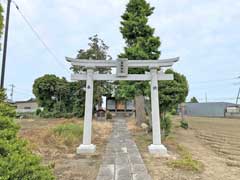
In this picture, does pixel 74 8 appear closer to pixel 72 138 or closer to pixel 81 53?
pixel 72 138

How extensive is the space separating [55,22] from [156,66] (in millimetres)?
5762

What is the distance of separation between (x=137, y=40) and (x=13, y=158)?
8.81 metres

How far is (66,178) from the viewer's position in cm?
406

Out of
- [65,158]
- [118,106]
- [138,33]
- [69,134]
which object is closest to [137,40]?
[138,33]

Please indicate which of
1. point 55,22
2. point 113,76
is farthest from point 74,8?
point 113,76

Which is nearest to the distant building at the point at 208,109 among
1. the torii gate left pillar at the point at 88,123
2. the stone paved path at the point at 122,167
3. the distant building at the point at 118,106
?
the distant building at the point at 118,106

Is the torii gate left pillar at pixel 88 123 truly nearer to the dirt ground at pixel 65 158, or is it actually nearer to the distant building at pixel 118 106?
the dirt ground at pixel 65 158

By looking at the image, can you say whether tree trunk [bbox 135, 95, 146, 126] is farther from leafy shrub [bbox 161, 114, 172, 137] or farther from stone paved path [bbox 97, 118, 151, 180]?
stone paved path [bbox 97, 118, 151, 180]

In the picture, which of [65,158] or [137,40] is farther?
[137,40]

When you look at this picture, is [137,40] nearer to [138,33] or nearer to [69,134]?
[138,33]

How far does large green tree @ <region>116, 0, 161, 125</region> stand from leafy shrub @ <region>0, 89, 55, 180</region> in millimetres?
7018

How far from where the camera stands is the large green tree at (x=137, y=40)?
959 cm

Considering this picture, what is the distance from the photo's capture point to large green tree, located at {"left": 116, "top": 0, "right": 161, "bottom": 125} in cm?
959

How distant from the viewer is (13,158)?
2.10m
